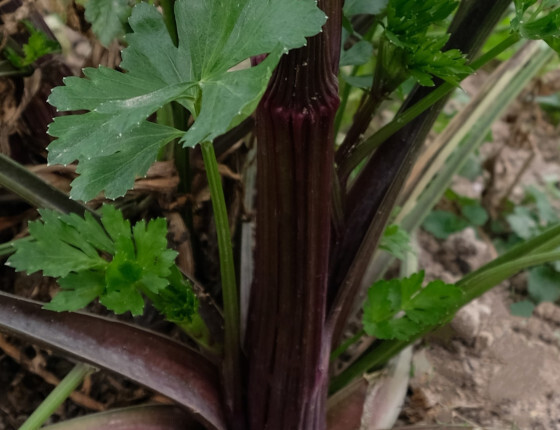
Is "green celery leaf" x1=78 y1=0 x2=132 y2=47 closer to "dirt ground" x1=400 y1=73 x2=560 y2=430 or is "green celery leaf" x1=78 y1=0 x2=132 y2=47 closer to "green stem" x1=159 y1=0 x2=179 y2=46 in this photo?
"green stem" x1=159 y1=0 x2=179 y2=46

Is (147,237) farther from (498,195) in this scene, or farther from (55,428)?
(498,195)

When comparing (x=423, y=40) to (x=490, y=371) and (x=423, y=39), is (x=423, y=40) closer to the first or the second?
(x=423, y=39)

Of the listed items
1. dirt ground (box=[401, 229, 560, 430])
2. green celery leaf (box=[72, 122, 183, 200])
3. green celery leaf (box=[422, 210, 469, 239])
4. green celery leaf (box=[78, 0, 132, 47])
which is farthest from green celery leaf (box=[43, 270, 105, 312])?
green celery leaf (box=[422, 210, 469, 239])

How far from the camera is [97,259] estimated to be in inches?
21.8

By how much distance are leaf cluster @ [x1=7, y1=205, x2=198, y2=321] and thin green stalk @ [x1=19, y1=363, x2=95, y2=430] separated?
0.11 m

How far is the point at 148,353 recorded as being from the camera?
0.64 metres

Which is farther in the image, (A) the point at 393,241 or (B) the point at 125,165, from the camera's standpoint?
(A) the point at 393,241

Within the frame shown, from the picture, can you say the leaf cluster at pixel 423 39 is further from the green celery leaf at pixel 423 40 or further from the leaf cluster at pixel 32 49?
the leaf cluster at pixel 32 49

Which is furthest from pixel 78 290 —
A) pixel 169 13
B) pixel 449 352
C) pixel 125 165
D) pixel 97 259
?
pixel 449 352

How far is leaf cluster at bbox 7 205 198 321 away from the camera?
21.3 inches

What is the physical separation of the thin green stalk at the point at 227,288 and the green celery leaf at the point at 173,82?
0.14 feet

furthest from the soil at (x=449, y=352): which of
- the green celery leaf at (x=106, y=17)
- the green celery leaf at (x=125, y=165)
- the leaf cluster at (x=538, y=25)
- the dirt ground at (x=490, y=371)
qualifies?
the leaf cluster at (x=538, y=25)

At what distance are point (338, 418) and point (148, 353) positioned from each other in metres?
0.23

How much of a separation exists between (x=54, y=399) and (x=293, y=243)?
0.27 metres
